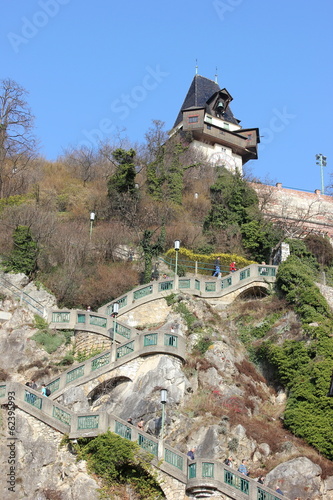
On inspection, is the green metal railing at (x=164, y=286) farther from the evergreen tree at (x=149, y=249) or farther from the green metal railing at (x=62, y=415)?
the green metal railing at (x=62, y=415)

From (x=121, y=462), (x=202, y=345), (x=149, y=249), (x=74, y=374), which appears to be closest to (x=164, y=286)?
(x=149, y=249)

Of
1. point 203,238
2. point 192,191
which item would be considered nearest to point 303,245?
point 203,238

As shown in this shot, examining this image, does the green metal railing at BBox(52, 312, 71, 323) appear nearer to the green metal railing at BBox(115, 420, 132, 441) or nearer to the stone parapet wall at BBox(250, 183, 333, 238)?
the green metal railing at BBox(115, 420, 132, 441)

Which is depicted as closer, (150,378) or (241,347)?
(150,378)

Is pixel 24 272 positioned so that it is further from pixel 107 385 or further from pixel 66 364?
pixel 107 385

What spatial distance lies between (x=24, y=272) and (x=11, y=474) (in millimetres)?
14729

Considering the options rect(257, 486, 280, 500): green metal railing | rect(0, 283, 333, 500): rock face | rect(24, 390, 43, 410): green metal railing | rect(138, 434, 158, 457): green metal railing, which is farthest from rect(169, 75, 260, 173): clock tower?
rect(257, 486, 280, 500): green metal railing

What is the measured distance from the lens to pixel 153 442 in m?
24.9

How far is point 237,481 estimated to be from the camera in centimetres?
2391

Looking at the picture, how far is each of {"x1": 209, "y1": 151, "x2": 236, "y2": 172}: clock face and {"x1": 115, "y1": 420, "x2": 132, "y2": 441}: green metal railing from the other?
1322 inches

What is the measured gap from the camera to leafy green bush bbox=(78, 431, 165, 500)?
2462 cm

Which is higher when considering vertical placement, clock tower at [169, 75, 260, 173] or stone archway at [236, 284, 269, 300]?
clock tower at [169, 75, 260, 173]

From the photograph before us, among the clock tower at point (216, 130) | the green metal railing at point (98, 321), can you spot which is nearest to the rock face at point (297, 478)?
the green metal railing at point (98, 321)

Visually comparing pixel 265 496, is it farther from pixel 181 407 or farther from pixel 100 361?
pixel 100 361
